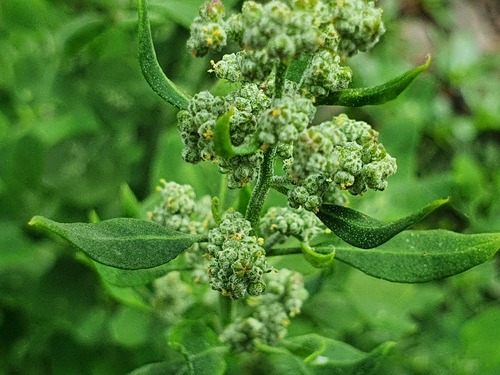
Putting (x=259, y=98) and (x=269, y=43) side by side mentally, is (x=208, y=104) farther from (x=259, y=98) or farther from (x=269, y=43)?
(x=269, y=43)

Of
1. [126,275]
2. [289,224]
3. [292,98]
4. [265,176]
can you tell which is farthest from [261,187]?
[126,275]

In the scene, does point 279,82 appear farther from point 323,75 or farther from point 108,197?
point 108,197

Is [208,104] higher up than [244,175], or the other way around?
[208,104]

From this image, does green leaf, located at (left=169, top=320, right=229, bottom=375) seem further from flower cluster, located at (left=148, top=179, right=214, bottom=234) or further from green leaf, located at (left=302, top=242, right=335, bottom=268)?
green leaf, located at (left=302, top=242, right=335, bottom=268)

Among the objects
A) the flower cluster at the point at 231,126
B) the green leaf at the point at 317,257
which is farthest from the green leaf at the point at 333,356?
the flower cluster at the point at 231,126

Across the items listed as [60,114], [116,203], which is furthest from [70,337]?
[60,114]

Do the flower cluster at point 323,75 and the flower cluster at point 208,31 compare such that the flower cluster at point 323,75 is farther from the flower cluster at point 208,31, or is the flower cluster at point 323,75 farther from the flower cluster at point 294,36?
the flower cluster at point 208,31

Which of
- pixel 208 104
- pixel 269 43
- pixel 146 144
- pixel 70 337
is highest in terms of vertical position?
pixel 269 43
